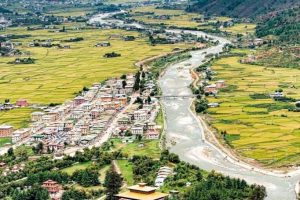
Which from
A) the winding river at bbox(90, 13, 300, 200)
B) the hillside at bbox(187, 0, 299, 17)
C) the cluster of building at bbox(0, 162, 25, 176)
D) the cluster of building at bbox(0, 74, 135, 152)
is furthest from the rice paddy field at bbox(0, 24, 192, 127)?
the hillside at bbox(187, 0, 299, 17)

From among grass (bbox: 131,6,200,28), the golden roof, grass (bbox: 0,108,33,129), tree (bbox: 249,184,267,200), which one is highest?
the golden roof

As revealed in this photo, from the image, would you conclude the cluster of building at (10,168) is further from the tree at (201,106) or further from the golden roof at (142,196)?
the tree at (201,106)

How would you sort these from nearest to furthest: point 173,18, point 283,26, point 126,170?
point 126,170, point 283,26, point 173,18

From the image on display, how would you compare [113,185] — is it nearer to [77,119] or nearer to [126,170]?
[126,170]

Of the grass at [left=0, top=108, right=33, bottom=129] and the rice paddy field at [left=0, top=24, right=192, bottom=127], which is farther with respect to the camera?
the rice paddy field at [left=0, top=24, right=192, bottom=127]

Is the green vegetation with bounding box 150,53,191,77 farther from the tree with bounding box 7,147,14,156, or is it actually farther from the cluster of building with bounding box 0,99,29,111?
the tree with bounding box 7,147,14,156

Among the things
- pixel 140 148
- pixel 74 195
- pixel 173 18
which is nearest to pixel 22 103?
pixel 140 148

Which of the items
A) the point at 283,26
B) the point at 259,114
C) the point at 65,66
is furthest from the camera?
the point at 283,26
